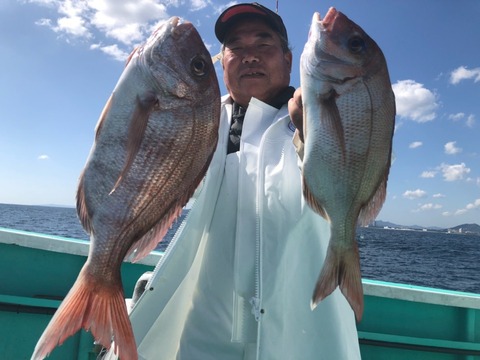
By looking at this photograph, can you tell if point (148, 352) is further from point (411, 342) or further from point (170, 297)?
point (411, 342)

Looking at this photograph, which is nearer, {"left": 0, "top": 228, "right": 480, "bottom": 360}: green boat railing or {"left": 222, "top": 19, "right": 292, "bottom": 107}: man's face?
{"left": 222, "top": 19, "right": 292, "bottom": 107}: man's face

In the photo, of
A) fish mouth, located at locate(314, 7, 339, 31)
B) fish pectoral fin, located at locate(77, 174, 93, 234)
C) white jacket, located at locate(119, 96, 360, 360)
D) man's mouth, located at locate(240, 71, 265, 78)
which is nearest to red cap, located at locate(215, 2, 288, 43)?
man's mouth, located at locate(240, 71, 265, 78)

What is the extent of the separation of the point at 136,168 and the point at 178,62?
44 centimetres

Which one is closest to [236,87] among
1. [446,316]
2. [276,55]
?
[276,55]

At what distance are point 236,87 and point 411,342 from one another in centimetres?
290

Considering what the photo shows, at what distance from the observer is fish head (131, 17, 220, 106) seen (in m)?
1.50

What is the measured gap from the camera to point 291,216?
2.07 m

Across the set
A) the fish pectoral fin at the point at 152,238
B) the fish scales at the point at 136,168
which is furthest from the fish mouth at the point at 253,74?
the fish pectoral fin at the point at 152,238

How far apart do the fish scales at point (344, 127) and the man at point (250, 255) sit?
0.21m

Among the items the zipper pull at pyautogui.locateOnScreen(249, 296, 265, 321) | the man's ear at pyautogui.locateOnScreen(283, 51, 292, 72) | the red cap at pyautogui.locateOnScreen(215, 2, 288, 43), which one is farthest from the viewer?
the man's ear at pyautogui.locateOnScreen(283, 51, 292, 72)

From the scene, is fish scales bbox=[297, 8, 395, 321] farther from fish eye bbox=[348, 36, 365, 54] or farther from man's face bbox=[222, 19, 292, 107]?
man's face bbox=[222, 19, 292, 107]

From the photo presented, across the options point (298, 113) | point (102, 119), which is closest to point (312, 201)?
point (298, 113)

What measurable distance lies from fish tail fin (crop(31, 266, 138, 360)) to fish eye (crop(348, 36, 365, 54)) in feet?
4.50

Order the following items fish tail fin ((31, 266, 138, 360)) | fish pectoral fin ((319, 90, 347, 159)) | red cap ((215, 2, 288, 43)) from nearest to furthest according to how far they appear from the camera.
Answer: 1. fish tail fin ((31, 266, 138, 360))
2. fish pectoral fin ((319, 90, 347, 159))
3. red cap ((215, 2, 288, 43))
